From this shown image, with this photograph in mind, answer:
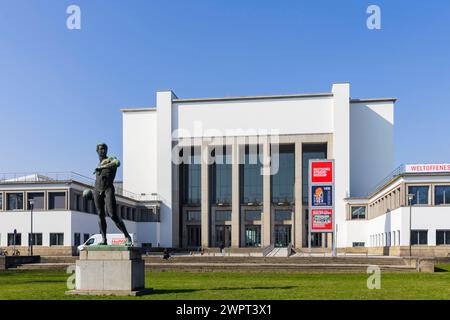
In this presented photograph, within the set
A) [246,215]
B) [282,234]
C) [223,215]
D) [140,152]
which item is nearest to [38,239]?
[140,152]

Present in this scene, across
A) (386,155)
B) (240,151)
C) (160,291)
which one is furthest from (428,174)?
(160,291)

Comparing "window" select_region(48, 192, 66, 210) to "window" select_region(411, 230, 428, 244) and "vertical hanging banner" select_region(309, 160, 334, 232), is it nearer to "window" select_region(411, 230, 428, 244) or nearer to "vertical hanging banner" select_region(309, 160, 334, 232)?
"vertical hanging banner" select_region(309, 160, 334, 232)

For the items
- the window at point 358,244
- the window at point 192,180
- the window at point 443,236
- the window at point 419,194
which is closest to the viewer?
the window at point 443,236

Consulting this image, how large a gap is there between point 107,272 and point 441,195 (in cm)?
4686

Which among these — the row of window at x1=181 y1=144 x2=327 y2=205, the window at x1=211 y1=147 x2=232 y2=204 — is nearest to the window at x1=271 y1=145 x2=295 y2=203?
the row of window at x1=181 y1=144 x2=327 y2=205

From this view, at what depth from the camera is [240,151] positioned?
8756 cm

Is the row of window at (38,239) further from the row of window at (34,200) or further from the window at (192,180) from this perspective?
the window at (192,180)

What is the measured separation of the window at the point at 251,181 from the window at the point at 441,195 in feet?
120

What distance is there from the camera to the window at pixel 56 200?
61.7m

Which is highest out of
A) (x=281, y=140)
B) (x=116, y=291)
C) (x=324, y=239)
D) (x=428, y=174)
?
(x=281, y=140)

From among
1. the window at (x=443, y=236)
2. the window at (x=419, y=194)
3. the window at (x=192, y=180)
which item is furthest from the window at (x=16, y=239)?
the window at (x=443, y=236)

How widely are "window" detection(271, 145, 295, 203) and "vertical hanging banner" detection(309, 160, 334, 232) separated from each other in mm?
28573

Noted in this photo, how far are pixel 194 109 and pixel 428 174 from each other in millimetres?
39916
